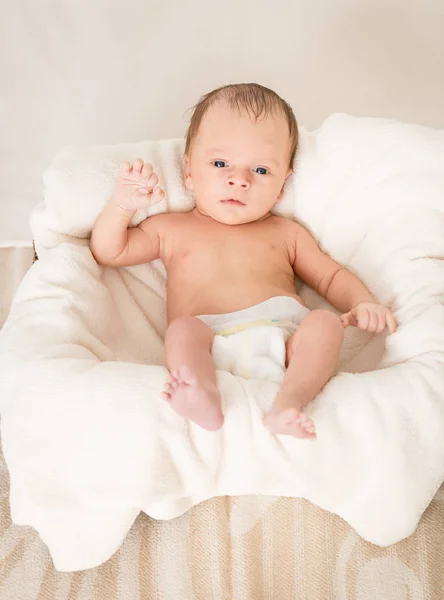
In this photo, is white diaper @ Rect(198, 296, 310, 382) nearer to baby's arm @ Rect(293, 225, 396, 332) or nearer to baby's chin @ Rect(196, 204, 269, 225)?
baby's arm @ Rect(293, 225, 396, 332)

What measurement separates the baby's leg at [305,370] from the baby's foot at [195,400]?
77 millimetres

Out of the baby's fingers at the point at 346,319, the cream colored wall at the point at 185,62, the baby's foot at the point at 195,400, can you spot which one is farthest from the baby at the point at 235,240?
the cream colored wall at the point at 185,62

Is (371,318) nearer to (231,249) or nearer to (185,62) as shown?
(231,249)

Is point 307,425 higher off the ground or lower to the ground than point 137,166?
lower

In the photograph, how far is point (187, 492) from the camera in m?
0.93

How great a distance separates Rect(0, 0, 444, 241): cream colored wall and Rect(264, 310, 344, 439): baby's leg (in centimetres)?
86

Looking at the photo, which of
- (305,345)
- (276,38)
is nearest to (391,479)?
(305,345)

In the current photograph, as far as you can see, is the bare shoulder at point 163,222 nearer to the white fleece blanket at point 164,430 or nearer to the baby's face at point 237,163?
the baby's face at point 237,163

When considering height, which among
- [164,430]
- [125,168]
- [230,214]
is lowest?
[164,430]

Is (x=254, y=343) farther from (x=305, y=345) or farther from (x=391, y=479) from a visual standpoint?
(x=391, y=479)

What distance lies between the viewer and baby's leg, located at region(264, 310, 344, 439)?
0.88 metres

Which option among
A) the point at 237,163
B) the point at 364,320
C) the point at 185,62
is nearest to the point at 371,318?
the point at 364,320

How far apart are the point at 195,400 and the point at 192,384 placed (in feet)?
0.08

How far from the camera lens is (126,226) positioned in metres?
1.22
